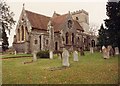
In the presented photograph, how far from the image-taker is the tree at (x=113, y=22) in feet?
91.8

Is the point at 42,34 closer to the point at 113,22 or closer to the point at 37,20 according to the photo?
the point at 37,20

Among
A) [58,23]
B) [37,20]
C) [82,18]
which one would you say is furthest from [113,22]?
[82,18]

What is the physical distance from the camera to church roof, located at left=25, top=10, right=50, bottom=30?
4504 cm

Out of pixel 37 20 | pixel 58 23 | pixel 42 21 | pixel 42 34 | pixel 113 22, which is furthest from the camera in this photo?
pixel 58 23

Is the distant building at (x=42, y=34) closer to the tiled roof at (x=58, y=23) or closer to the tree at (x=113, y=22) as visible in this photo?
the tiled roof at (x=58, y=23)

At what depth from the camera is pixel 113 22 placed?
1107 inches

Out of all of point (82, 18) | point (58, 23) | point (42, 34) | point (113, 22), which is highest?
point (82, 18)

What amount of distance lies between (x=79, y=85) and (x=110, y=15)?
839 inches

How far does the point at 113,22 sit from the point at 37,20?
2263cm

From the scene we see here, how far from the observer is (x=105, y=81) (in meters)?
10.6

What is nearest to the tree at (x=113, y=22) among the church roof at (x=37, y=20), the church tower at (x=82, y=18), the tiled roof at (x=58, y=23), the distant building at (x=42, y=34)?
the distant building at (x=42, y=34)

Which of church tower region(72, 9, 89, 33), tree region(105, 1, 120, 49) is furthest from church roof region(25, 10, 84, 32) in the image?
tree region(105, 1, 120, 49)

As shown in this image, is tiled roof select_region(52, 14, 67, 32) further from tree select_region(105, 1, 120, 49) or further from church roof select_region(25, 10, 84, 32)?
tree select_region(105, 1, 120, 49)

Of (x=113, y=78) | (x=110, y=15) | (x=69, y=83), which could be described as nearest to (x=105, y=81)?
(x=113, y=78)
